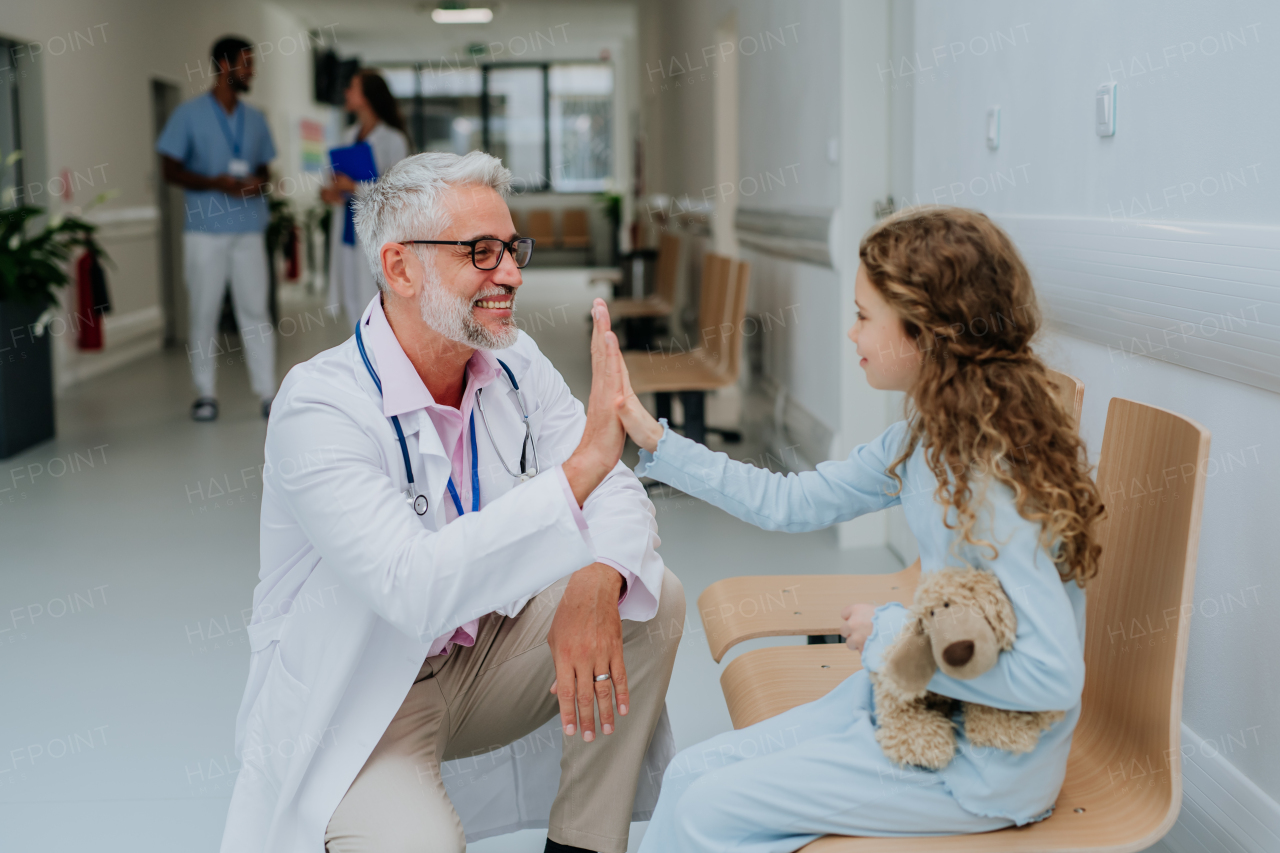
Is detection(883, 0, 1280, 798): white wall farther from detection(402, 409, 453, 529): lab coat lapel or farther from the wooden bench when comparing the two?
the wooden bench

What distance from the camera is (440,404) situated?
1.78 m

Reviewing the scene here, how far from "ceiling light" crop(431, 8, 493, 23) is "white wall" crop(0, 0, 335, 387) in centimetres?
306

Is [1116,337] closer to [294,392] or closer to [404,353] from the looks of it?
[404,353]

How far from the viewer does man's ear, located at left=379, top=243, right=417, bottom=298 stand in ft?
5.68

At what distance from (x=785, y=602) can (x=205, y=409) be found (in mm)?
4975

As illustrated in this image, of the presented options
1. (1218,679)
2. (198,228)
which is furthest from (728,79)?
(1218,679)

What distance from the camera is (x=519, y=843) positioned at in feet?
6.72

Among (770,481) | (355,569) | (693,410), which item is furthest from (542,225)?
(355,569)

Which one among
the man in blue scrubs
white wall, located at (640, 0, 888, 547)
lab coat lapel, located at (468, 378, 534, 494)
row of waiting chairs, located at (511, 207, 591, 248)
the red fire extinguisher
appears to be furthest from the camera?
row of waiting chairs, located at (511, 207, 591, 248)

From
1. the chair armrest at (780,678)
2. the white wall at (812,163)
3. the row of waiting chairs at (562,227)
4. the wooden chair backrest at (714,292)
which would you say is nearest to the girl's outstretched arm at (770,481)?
the chair armrest at (780,678)

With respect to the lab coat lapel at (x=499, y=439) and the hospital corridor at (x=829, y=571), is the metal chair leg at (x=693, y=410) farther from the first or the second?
the lab coat lapel at (x=499, y=439)

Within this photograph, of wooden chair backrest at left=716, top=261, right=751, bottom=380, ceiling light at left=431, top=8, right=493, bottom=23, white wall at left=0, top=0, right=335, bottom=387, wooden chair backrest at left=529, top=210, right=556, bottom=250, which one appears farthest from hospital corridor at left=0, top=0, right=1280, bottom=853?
wooden chair backrest at left=529, top=210, right=556, bottom=250

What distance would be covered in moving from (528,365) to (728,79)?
5.14m

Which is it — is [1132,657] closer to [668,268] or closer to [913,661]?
[913,661]
